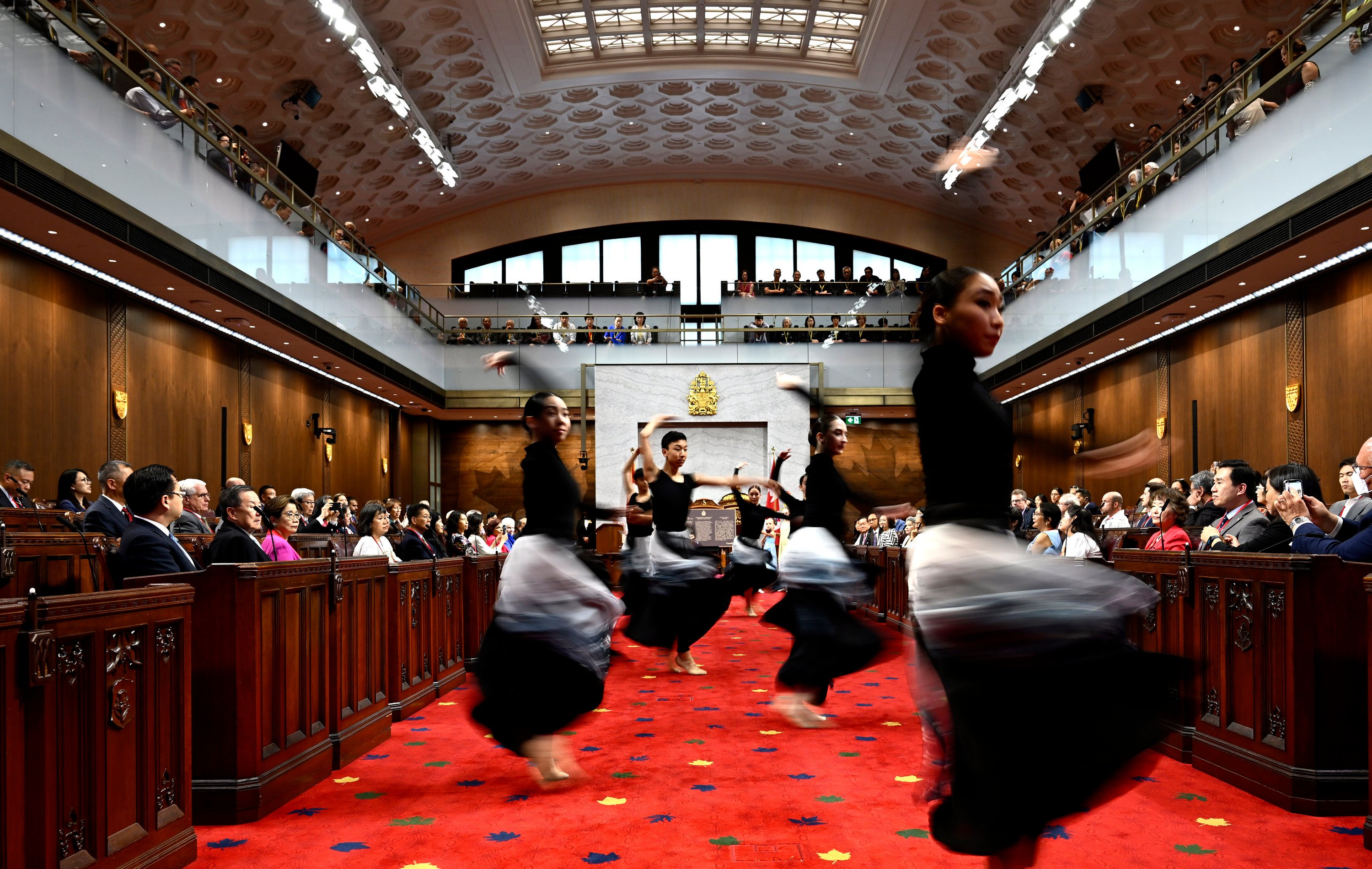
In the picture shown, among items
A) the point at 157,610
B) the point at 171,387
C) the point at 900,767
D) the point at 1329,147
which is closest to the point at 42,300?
the point at 171,387

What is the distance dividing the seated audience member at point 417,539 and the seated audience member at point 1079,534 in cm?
402

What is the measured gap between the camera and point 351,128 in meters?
18.5

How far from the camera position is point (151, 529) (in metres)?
3.93

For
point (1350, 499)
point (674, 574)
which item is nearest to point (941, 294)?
point (674, 574)

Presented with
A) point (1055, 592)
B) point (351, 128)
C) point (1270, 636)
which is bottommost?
point (1270, 636)

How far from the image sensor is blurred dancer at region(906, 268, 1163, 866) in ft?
6.07

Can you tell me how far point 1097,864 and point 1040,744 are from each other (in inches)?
61.6

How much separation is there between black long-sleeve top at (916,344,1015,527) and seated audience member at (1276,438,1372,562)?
2311mm

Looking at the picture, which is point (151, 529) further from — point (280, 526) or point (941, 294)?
point (941, 294)

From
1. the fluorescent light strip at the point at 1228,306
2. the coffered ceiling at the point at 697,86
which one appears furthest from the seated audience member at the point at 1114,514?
the coffered ceiling at the point at 697,86

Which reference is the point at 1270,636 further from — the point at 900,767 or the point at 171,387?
the point at 171,387

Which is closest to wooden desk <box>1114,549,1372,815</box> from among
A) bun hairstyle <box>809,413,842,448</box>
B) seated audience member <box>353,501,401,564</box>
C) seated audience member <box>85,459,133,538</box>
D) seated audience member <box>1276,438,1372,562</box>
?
seated audience member <box>1276,438,1372,562</box>

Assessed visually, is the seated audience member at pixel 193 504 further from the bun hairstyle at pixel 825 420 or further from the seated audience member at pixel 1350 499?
the seated audience member at pixel 1350 499

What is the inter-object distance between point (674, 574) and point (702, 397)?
1324 centimetres
